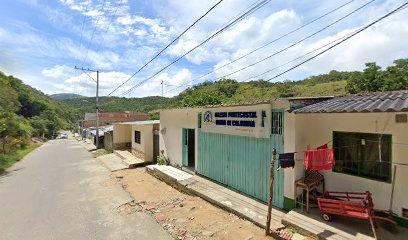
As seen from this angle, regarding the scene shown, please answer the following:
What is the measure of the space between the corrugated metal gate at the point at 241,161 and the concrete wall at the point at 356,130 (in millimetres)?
582

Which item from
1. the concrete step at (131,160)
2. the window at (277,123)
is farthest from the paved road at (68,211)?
the window at (277,123)

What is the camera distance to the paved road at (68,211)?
6.74 meters

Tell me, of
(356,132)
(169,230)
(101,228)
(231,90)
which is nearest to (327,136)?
(356,132)

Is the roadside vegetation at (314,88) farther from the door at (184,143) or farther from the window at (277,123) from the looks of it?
the door at (184,143)

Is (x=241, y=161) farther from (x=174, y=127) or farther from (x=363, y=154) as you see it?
(x=174, y=127)

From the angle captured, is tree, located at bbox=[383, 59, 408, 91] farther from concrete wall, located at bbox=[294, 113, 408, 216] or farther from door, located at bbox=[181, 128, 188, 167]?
door, located at bbox=[181, 128, 188, 167]

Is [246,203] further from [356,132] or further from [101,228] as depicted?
[101,228]

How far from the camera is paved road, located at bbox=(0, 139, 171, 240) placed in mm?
6738

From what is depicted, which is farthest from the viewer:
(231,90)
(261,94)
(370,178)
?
(231,90)

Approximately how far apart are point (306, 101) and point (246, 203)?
3660 mm

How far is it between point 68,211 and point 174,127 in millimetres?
6186

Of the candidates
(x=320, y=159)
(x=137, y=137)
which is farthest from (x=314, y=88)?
(x=320, y=159)

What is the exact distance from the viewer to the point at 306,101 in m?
6.94

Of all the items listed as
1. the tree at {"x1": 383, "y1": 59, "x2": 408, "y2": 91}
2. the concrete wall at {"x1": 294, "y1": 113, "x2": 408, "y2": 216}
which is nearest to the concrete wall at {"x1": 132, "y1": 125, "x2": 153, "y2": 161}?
the concrete wall at {"x1": 294, "y1": 113, "x2": 408, "y2": 216}
